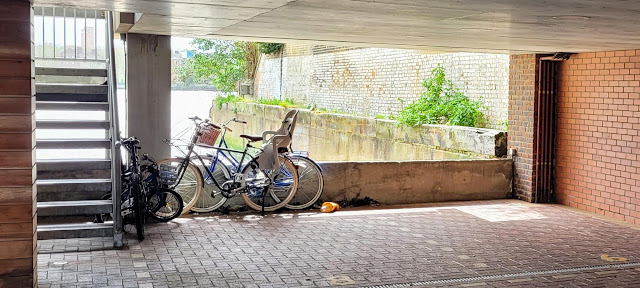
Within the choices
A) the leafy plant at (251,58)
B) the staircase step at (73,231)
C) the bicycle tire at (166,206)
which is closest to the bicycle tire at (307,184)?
the bicycle tire at (166,206)

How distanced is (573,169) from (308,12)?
19.0 feet

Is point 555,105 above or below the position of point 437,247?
above

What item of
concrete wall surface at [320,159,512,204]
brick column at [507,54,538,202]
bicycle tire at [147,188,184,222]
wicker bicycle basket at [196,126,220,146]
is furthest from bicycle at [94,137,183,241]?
brick column at [507,54,538,202]

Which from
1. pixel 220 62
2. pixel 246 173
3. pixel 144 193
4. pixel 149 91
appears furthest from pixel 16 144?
pixel 220 62

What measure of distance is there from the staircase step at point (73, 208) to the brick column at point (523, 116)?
20.0ft

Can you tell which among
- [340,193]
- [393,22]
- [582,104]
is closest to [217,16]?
[393,22]

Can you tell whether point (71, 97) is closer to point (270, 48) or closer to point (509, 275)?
point (509, 275)

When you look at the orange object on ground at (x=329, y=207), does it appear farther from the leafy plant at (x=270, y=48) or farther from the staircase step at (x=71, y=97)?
the leafy plant at (x=270, y=48)

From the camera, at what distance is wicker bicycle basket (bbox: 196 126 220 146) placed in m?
8.63

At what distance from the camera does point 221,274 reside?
591 cm

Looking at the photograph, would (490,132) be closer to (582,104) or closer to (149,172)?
(582,104)

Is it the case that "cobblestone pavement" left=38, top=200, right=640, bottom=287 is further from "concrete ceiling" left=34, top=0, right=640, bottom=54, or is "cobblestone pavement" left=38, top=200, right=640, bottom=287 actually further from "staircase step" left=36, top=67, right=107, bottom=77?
"concrete ceiling" left=34, top=0, right=640, bottom=54

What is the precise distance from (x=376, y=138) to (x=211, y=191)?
6.18m

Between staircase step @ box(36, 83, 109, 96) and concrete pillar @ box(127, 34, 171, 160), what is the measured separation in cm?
61
